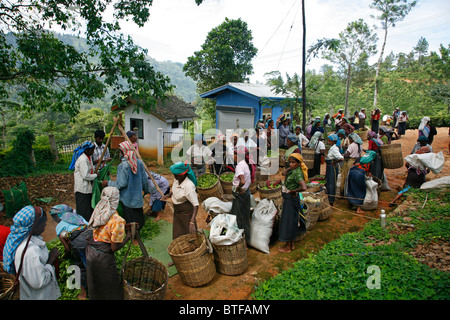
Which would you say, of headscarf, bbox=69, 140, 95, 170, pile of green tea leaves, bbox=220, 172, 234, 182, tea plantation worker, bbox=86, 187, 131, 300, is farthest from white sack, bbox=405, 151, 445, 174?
headscarf, bbox=69, 140, 95, 170

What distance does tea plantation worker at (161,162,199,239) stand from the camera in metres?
4.08

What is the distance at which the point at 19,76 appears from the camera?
7.51 metres

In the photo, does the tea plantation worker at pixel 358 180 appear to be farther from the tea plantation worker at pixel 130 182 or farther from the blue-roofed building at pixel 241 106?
the blue-roofed building at pixel 241 106

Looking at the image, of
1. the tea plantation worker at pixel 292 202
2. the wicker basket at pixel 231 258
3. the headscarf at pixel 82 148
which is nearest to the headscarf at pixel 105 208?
the wicker basket at pixel 231 258

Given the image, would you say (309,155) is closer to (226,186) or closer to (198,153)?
(226,186)

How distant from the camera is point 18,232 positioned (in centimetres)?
270

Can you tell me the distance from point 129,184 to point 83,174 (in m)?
0.82

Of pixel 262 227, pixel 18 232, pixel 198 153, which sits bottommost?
pixel 262 227

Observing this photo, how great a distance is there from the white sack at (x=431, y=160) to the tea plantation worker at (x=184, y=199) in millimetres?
5400

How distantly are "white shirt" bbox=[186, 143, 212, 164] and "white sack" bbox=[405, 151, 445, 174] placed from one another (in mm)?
5005

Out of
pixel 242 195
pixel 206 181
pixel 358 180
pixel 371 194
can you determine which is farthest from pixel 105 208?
pixel 371 194

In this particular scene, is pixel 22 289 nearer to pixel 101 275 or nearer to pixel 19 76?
pixel 101 275

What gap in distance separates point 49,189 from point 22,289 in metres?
6.72
